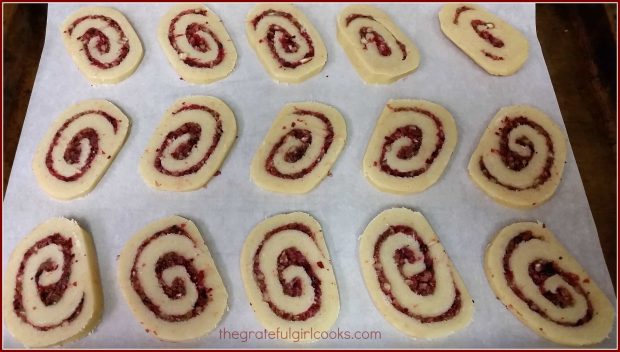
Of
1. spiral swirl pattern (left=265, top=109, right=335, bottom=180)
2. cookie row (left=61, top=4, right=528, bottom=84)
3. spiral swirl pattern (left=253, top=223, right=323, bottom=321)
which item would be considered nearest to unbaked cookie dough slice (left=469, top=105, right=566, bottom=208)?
cookie row (left=61, top=4, right=528, bottom=84)

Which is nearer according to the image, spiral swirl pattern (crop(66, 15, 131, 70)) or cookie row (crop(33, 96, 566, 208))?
cookie row (crop(33, 96, 566, 208))

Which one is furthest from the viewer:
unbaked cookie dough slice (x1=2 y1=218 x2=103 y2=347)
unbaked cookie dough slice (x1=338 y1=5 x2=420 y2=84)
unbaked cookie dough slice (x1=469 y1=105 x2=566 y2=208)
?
unbaked cookie dough slice (x1=338 y1=5 x2=420 y2=84)

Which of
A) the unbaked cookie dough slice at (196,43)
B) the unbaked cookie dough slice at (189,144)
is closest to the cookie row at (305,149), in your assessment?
the unbaked cookie dough slice at (189,144)

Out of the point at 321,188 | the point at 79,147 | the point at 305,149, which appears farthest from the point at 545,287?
the point at 79,147

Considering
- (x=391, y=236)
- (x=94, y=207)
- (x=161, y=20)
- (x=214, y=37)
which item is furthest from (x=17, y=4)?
(x=391, y=236)

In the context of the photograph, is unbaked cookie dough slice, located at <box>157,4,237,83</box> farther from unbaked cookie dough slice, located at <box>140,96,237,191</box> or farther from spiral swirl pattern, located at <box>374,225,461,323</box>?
spiral swirl pattern, located at <box>374,225,461,323</box>

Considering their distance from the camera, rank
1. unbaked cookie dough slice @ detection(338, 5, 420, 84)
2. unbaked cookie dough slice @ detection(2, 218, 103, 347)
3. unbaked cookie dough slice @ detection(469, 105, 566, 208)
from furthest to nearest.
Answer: unbaked cookie dough slice @ detection(338, 5, 420, 84) < unbaked cookie dough slice @ detection(469, 105, 566, 208) < unbaked cookie dough slice @ detection(2, 218, 103, 347)
